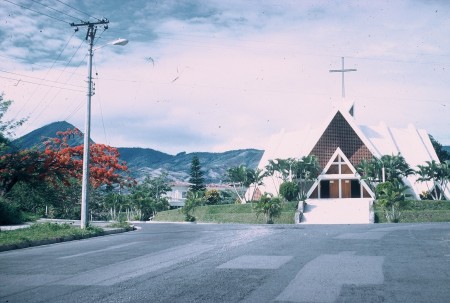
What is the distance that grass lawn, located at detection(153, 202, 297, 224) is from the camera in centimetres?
4344

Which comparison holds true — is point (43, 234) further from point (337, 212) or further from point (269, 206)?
point (337, 212)

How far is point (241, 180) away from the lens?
58.0 meters

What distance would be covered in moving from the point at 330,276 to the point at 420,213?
36583 millimetres

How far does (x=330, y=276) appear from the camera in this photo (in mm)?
7652

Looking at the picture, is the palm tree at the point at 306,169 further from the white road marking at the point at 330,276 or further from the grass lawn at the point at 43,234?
the white road marking at the point at 330,276

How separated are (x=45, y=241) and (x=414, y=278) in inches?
499

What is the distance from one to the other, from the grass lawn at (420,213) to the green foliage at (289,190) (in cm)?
1004

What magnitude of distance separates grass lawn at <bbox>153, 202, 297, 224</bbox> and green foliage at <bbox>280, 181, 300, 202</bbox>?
3.79m

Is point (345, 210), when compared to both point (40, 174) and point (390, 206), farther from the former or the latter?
point (40, 174)

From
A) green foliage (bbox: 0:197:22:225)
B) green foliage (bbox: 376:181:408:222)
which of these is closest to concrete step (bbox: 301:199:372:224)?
green foliage (bbox: 376:181:408:222)

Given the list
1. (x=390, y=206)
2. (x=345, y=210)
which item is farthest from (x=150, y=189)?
(x=390, y=206)

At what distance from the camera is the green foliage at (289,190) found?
5228 cm

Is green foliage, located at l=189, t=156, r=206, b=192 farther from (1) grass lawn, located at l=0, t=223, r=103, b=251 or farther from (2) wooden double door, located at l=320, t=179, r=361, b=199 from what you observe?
(1) grass lawn, located at l=0, t=223, r=103, b=251

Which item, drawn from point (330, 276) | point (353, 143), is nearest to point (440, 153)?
point (353, 143)
